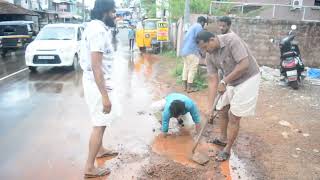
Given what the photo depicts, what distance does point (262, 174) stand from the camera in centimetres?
423

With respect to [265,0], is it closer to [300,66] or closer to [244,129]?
[300,66]

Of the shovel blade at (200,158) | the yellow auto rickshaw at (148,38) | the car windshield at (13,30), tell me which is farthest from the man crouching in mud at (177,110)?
the car windshield at (13,30)

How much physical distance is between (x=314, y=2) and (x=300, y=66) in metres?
10.7

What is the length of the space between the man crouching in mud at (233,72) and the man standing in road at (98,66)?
1.15 m

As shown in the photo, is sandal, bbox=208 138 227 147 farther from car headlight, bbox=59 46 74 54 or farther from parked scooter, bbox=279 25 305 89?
car headlight, bbox=59 46 74 54

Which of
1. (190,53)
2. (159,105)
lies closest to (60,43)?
(190,53)

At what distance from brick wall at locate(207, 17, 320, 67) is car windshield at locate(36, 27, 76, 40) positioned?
500 centimetres

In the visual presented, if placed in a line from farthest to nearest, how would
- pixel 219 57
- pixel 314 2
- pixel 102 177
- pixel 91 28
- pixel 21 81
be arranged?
pixel 314 2
pixel 21 81
pixel 219 57
pixel 102 177
pixel 91 28

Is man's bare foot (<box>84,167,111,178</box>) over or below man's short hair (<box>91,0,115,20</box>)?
below

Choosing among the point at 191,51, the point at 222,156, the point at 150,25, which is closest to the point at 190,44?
the point at 191,51

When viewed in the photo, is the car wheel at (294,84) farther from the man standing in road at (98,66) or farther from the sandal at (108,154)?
the man standing in road at (98,66)

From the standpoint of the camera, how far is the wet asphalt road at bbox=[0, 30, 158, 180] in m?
4.37

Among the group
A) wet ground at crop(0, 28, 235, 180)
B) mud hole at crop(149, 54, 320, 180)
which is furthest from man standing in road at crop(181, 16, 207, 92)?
wet ground at crop(0, 28, 235, 180)

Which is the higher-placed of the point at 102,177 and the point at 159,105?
the point at 159,105
